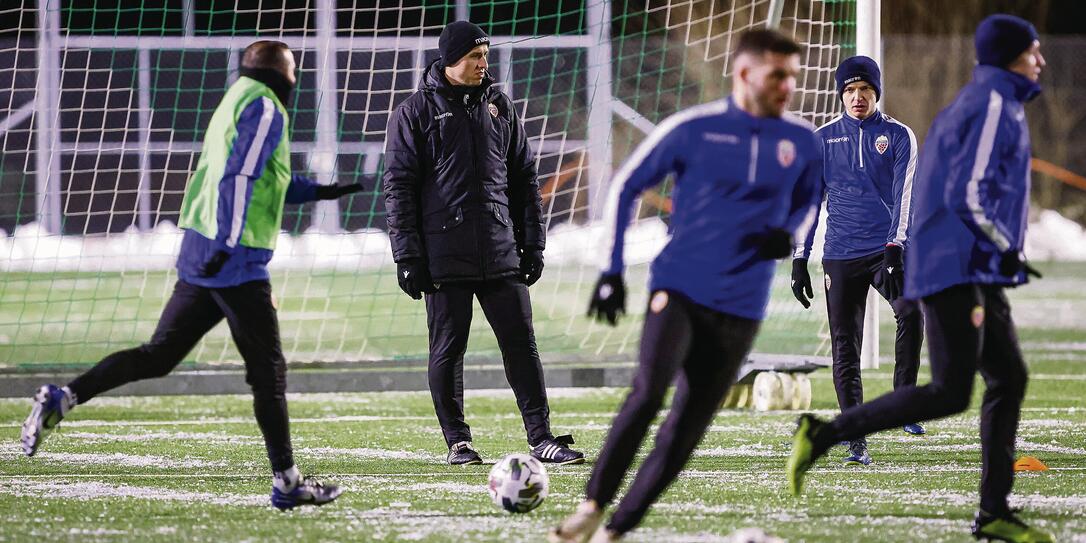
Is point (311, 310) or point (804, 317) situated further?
point (311, 310)

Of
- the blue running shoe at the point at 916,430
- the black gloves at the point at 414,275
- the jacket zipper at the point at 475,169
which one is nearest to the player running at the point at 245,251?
the black gloves at the point at 414,275

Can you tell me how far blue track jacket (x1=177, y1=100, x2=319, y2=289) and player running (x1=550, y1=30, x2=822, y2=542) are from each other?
1356 millimetres

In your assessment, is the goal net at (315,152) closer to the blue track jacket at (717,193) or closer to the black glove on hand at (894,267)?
the black glove on hand at (894,267)

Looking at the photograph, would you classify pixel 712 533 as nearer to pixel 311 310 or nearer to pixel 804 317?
pixel 804 317

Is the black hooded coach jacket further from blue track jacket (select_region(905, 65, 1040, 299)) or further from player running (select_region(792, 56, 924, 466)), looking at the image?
blue track jacket (select_region(905, 65, 1040, 299))

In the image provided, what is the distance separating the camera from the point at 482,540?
4.82 metres

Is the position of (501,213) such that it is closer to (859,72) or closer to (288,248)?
(859,72)

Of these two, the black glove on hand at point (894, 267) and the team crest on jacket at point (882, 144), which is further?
the team crest on jacket at point (882, 144)

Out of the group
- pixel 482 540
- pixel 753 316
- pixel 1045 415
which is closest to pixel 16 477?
pixel 482 540

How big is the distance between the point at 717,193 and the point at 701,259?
0.19 m

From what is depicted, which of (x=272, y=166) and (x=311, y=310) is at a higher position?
(x=272, y=166)

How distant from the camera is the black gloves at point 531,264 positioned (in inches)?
268

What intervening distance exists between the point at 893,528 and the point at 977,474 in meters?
1.44

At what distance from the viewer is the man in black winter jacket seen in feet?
21.7
